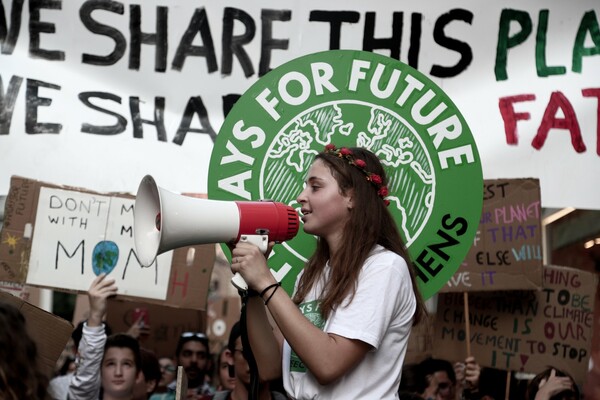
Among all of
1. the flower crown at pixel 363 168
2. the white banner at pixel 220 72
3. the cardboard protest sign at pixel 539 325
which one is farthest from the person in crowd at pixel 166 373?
the flower crown at pixel 363 168

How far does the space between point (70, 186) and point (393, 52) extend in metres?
1.51

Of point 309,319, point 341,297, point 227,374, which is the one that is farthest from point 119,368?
point 341,297

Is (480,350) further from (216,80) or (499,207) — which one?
(216,80)

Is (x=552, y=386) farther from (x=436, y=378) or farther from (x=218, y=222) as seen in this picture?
(x=218, y=222)

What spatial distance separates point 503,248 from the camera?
4.87m

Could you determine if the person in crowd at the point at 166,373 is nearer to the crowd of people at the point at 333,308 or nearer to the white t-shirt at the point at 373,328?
the crowd of people at the point at 333,308

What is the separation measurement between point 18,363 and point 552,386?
3175 mm

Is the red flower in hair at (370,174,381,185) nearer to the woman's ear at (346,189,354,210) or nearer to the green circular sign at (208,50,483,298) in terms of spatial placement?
the woman's ear at (346,189,354,210)

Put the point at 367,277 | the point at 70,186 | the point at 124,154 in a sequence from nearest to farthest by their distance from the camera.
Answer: the point at 367,277, the point at 124,154, the point at 70,186

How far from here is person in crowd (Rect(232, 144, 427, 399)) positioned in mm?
2695

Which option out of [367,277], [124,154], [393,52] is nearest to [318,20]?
[393,52]

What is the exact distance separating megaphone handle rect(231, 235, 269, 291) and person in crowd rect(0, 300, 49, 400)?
0.64 metres

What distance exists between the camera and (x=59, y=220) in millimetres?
4570

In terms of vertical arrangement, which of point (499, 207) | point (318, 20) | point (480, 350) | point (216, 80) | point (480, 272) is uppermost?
point (318, 20)
